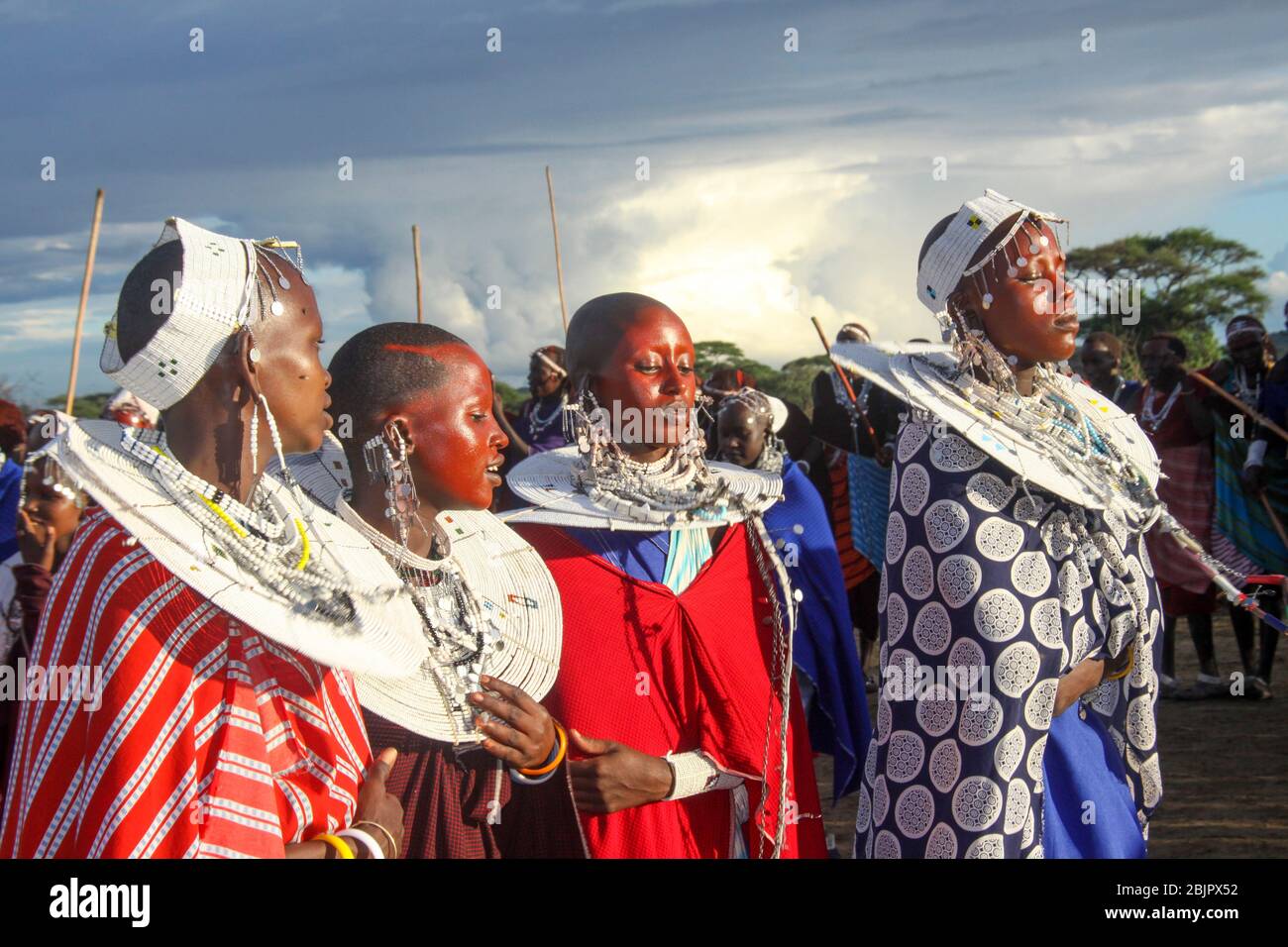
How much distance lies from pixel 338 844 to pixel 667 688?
4.09 ft

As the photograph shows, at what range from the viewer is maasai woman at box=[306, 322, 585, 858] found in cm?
254

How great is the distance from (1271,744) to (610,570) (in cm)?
532

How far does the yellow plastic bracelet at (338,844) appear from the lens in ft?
7.13

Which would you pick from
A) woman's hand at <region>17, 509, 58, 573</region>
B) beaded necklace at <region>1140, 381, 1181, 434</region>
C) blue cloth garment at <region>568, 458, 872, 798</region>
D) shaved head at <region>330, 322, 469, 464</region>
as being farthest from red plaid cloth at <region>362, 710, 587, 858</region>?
beaded necklace at <region>1140, 381, 1181, 434</region>

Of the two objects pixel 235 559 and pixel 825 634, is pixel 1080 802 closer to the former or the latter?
pixel 825 634

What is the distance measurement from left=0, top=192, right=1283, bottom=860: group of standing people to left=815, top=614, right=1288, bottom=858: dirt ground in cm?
230

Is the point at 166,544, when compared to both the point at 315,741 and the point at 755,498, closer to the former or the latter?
the point at 315,741

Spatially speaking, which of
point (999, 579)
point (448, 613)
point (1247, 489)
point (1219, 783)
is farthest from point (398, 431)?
point (1247, 489)

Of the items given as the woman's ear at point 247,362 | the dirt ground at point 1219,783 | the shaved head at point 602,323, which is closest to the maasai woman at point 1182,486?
the dirt ground at point 1219,783

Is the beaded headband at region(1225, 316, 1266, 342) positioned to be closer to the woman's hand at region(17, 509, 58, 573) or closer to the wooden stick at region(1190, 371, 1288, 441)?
the wooden stick at region(1190, 371, 1288, 441)

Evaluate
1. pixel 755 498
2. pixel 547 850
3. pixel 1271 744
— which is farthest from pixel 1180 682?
pixel 547 850

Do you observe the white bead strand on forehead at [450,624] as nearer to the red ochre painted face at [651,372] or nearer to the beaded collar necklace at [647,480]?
the beaded collar necklace at [647,480]

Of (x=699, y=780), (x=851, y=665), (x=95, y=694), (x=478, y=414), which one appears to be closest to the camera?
(x=95, y=694)
